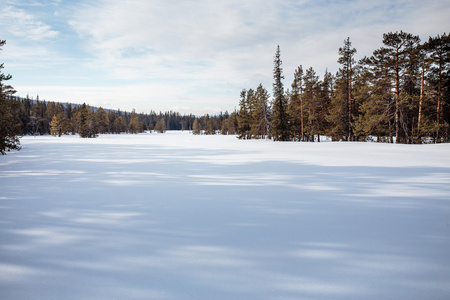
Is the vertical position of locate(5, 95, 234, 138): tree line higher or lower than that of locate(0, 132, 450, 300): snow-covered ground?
higher

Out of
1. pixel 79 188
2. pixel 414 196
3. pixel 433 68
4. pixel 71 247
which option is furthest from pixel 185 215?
pixel 433 68

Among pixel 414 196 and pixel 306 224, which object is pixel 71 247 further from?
pixel 414 196

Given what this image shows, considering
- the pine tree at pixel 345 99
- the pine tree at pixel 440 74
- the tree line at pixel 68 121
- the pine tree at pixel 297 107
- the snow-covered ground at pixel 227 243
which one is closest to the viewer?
the snow-covered ground at pixel 227 243

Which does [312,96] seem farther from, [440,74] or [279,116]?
[440,74]

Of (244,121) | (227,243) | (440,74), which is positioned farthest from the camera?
(244,121)

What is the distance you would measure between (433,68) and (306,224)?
25.9 m

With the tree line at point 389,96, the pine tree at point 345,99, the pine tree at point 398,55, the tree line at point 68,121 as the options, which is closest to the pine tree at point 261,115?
the tree line at point 389,96

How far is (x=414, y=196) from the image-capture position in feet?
15.6

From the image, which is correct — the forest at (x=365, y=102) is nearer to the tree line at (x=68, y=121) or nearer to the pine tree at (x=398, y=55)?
the pine tree at (x=398, y=55)

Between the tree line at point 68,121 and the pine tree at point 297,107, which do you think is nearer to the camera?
the pine tree at point 297,107

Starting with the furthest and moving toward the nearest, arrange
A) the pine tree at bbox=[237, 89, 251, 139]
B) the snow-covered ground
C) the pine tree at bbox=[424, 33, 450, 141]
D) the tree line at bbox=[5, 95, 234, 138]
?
1. the tree line at bbox=[5, 95, 234, 138]
2. the pine tree at bbox=[237, 89, 251, 139]
3. the pine tree at bbox=[424, 33, 450, 141]
4. the snow-covered ground

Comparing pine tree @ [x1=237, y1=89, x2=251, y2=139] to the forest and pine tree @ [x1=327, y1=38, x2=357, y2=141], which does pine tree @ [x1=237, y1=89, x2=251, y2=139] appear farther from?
pine tree @ [x1=327, y1=38, x2=357, y2=141]

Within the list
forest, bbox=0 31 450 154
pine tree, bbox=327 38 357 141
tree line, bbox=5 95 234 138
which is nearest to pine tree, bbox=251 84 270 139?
forest, bbox=0 31 450 154

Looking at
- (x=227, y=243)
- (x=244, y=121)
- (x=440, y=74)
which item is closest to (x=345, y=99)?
(x=440, y=74)
